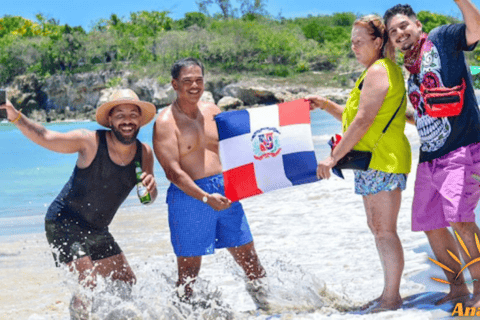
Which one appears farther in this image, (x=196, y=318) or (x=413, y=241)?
(x=413, y=241)

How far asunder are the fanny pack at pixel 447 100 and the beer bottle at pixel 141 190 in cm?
195

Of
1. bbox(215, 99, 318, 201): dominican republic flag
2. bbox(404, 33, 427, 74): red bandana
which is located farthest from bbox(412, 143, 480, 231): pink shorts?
bbox(215, 99, 318, 201): dominican republic flag

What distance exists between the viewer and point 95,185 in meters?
3.93

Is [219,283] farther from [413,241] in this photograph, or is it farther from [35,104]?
[35,104]

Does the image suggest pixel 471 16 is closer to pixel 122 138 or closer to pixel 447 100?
pixel 447 100

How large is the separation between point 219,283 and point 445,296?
2091 mm

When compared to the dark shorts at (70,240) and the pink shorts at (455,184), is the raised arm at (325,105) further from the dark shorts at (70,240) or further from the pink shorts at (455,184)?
the dark shorts at (70,240)

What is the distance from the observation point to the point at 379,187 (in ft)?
12.1

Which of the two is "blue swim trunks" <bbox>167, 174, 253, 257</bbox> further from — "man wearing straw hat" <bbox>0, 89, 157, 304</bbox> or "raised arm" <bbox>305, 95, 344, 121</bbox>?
"raised arm" <bbox>305, 95, 344, 121</bbox>

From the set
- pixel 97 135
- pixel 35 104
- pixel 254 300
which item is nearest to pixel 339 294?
pixel 254 300

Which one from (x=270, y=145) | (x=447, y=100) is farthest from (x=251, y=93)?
(x=447, y=100)

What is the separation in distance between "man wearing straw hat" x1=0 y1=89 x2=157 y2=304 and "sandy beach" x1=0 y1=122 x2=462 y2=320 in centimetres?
22

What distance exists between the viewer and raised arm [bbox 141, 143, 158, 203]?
154 inches

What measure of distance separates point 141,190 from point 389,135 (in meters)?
1.70
